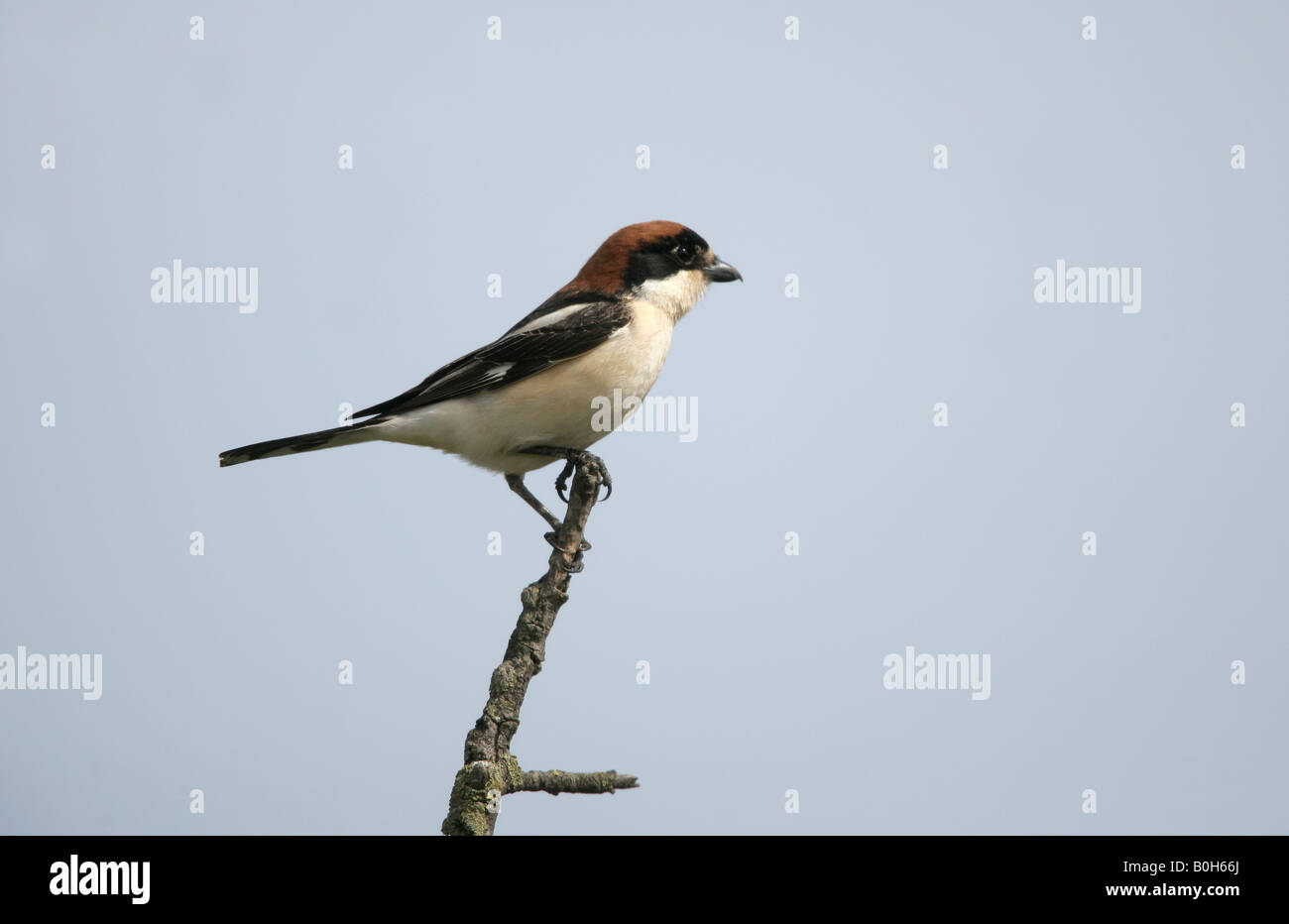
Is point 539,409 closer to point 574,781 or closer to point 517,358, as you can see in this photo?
point 517,358

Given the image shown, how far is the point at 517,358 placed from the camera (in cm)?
718

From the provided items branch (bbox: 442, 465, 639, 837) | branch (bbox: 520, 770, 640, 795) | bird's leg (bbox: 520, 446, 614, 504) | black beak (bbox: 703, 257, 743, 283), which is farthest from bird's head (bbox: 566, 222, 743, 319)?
branch (bbox: 520, 770, 640, 795)

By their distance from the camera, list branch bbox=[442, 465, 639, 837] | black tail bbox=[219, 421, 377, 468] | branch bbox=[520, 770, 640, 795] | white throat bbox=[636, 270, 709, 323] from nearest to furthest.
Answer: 1. branch bbox=[442, 465, 639, 837]
2. branch bbox=[520, 770, 640, 795]
3. black tail bbox=[219, 421, 377, 468]
4. white throat bbox=[636, 270, 709, 323]

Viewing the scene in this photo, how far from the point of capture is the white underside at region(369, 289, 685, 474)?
22.9ft

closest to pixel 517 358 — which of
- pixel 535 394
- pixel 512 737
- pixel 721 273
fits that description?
pixel 535 394

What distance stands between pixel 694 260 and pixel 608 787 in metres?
3.95

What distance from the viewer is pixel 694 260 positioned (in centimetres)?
790

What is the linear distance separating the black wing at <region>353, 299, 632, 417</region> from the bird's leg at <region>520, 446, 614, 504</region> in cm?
49

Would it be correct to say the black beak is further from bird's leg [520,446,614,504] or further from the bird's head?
bird's leg [520,446,614,504]

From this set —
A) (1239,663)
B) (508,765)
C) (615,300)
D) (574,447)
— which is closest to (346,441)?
(574,447)

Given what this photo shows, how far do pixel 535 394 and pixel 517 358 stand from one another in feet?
1.07

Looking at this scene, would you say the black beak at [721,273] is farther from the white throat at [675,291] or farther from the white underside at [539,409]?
the white underside at [539,409]

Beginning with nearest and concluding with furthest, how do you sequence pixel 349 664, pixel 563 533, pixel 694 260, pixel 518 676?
pixel 518 676
pixel 563 533
pixel 694 260
pixel 349 664
